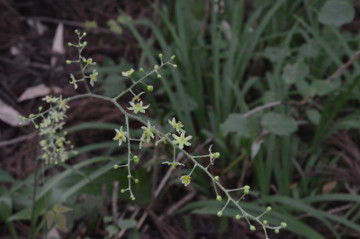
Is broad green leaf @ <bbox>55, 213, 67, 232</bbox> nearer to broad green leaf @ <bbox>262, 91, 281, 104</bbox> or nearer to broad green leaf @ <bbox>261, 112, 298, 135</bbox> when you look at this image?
broad green leaf @ <bbox>261, 112, 298, 135</bbox>

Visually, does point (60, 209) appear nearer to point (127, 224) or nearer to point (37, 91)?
point (127, 224)

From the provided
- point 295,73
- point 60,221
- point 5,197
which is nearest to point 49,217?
point 60,221

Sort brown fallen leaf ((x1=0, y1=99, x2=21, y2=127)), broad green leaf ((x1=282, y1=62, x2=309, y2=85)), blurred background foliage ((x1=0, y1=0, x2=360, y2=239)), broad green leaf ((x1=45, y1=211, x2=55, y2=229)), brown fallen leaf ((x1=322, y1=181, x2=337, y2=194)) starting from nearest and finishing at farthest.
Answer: broad green leaf ((x1=45, y1=211, x2=55, y2=229)), blurred background foliage ((x1=0, y1=0, x2=360, y2=239)), broad green leaf ((x1=282, y1=62, x2=309, y2=85)), brown fallen leaf ((x1=322, y1=181, x2=337, y2=194)), brown fallen leaf ((x1=0, y1=99, x2=21, y2=127))

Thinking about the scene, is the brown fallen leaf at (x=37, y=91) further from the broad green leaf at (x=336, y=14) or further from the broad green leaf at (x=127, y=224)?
the broad green leaf at (x=336, y=14)

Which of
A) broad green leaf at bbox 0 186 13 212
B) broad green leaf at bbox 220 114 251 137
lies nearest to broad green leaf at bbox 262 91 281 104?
broad green leaf at bbox 220 114 251 137

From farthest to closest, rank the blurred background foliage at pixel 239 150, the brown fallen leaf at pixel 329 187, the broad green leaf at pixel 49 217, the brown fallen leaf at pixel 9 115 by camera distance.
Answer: the brown fallen leaf at pixel 9 115 < the brown fallen leaf at pixel 329 187 < the blurred background foliage at pixel 239 150 < the broad green leaf at pixel 49 217

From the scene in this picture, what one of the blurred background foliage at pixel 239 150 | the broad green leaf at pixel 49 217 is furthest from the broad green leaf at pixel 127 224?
the broad green leaf at pixel 49 217
